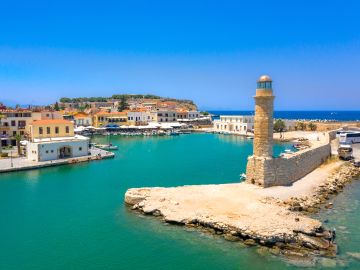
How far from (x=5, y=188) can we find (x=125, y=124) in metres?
52.0

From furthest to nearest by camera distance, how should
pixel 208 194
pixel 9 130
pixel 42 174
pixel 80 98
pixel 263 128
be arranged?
pixel 80 98 → pixel 9 130 → pixel 42 174 → pixel 263 128 → pixel 208 194

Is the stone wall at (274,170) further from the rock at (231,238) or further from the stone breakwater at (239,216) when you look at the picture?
the rock at (231,238)

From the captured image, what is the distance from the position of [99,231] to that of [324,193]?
13.3 meters

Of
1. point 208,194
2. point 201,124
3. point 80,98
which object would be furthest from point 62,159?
point 80,98

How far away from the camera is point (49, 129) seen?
1484 inches

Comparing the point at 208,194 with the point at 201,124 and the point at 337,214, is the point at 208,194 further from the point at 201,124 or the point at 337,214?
the point at 201,124

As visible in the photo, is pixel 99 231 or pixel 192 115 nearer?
pixel 99 231

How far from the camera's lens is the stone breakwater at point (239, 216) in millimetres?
14578

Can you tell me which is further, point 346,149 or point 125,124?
point 125,124

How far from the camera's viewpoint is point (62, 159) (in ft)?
115

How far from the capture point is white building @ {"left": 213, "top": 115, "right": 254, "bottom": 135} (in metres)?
70.3

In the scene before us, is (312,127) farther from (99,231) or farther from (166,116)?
(99,231)

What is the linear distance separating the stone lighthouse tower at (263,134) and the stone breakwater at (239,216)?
A: 1.22 meters

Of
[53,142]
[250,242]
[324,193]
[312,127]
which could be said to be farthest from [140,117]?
[250,242]
